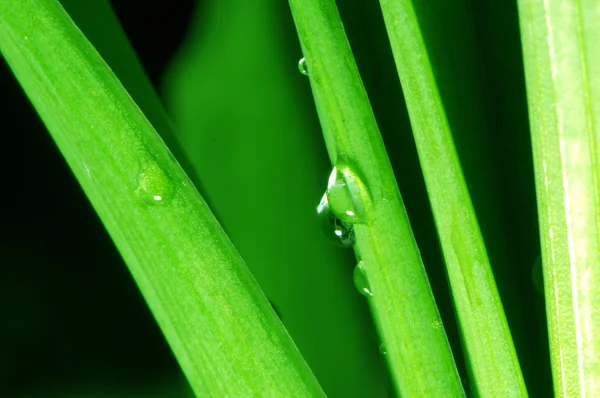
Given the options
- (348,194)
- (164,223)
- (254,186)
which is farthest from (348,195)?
(254,186)

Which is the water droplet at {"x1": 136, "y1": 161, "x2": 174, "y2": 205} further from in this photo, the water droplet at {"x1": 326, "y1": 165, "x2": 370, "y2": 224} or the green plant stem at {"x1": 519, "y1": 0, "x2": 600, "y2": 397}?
the green plant stem at {"x1": 519, "y1": 0, "x2": 600, "y2": 397}

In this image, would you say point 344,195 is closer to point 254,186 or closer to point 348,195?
point 348,195

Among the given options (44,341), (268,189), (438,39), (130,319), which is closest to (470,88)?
(438,39)

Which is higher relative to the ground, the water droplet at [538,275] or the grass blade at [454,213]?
the grass blade at [454,213]

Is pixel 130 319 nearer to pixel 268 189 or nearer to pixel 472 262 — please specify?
pixel 268 189

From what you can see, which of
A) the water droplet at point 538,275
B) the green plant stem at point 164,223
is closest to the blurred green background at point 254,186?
the water droplet at point 538,275

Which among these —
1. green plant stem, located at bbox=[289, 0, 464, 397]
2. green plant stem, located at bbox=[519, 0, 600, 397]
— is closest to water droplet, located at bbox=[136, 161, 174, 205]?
green plant stem, located at bbox=[289, 0, 464, 397]

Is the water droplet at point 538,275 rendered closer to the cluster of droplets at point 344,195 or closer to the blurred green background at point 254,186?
the blurred green background at point 254,186
